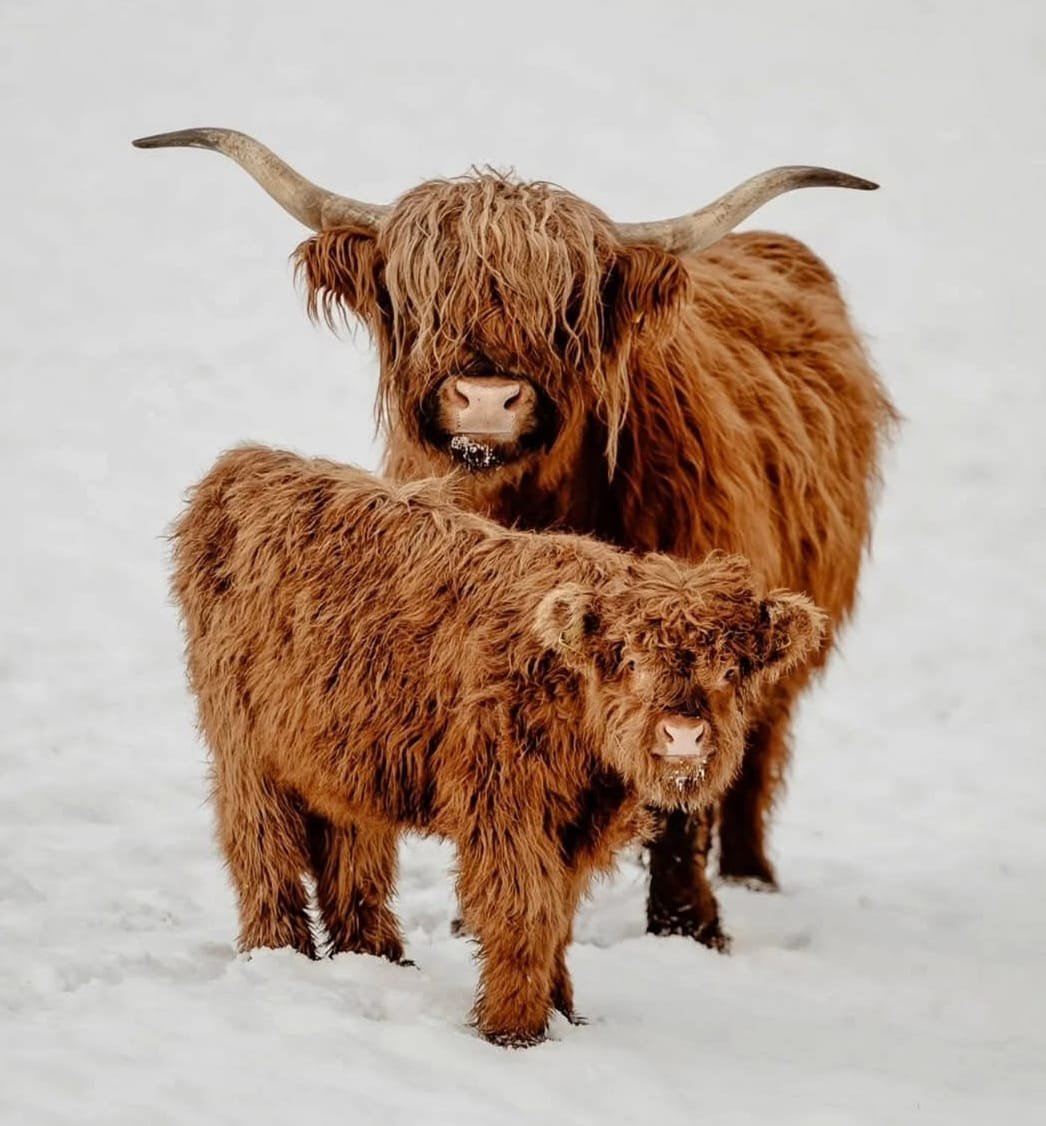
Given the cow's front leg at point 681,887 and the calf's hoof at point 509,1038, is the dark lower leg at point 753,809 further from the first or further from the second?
the calf's hoof at point 509,1038

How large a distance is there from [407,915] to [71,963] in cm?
143

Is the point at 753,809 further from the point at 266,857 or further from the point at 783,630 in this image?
the point at 783,630

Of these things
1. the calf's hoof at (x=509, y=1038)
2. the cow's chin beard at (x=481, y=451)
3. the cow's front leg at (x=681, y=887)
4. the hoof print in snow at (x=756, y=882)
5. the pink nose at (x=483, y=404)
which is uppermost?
the pink nose at (x=483, y=404)

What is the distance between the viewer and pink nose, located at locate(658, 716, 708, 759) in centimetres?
357

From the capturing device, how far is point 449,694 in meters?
3.88

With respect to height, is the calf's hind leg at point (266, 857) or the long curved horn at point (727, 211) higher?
the long curved horn at point (727, 211)

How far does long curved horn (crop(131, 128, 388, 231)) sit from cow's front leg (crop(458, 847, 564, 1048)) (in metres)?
2.08

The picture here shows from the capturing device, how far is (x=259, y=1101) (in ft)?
10.8

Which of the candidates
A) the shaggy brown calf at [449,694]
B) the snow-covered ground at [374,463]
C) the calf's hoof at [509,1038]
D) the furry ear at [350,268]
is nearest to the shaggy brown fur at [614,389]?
the furry ear at [350,268]

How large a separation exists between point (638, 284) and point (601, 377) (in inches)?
10.4

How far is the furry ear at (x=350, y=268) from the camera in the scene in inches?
198

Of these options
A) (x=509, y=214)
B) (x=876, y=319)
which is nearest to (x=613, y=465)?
(x=509, y=214)

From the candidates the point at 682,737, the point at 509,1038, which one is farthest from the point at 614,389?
the point at 509,1038

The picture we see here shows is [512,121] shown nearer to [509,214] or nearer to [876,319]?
[876,319]
